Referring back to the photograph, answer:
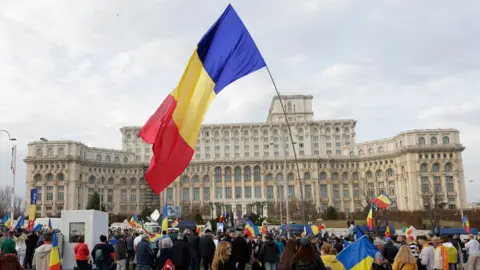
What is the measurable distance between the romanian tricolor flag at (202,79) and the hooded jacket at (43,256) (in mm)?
5356

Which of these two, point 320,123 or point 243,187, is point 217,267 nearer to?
point 243,187

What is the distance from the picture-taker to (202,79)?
38.3 feet

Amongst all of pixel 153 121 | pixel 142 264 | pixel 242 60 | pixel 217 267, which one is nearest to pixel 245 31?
pixel 242 60

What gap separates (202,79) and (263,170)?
109 meters

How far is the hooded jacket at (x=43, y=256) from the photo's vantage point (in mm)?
Answer: 14188

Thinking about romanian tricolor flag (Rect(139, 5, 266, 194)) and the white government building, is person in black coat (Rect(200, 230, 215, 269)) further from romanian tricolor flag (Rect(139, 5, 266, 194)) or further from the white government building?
the white government building

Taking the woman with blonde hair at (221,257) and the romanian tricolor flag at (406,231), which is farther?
the romanian tricolor flag at (406,231)

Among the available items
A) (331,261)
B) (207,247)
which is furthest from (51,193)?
(331,261)

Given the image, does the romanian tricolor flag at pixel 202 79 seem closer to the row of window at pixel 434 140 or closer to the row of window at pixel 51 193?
the row of window at pixel 51 193

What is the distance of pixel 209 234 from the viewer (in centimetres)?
1602

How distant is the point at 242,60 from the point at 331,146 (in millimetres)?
119563

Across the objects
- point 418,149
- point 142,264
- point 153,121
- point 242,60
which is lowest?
point 142,264

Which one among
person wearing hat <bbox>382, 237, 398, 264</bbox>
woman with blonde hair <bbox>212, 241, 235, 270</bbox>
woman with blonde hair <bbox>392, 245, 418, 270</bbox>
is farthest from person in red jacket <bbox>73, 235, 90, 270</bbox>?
woman with blonde hair <bbox>392, 245, 418, 270</bbox>

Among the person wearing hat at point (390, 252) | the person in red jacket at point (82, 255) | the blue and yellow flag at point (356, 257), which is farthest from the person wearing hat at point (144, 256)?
the person wearing hat at point (390, 252)
